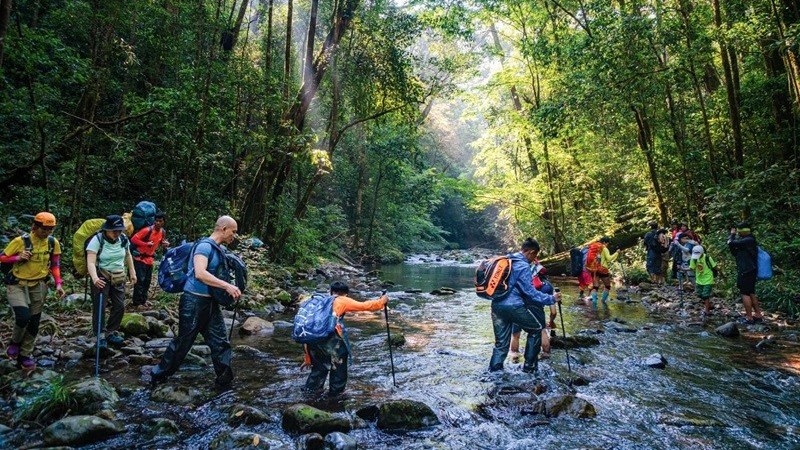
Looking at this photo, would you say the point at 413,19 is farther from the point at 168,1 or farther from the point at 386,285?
the point at 386,285

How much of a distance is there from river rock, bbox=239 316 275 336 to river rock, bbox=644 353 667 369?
24.3 ft

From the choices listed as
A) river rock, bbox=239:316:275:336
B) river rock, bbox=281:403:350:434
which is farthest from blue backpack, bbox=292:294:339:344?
river rock, bbox=239:316:275:336

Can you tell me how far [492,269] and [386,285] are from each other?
534 inches

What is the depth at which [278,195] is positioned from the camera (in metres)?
18.5

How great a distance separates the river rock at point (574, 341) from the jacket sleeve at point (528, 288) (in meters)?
2.76

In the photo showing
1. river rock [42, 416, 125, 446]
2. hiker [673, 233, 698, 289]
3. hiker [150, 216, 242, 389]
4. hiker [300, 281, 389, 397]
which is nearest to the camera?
river rock [42, 416, 125, 446]

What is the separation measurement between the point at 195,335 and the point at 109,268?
2364 mm

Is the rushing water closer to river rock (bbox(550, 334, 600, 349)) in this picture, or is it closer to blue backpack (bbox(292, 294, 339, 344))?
river rock (bbox(550, 334, 600, 349))

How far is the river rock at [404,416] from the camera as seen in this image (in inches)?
204

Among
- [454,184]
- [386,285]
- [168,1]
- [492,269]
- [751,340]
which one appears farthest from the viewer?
[454,184]

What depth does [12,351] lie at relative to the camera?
609 cm

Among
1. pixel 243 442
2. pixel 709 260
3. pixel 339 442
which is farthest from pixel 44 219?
pixel 709 260

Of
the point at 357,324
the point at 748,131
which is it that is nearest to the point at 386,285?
the point at 357,324

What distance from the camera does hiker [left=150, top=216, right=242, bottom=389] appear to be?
5.50 meters
